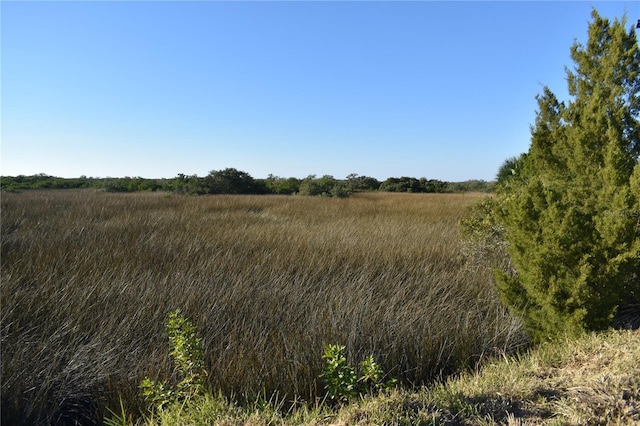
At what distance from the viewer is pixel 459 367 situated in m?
3.00

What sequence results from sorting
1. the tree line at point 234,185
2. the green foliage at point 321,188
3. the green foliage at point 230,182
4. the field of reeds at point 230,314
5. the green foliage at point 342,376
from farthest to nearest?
the green foliage at point 230,182, the tree line at point 234,185, the green foliage at point 321,188, the field of reeds at point 230,314, the green foliage at point 342,376

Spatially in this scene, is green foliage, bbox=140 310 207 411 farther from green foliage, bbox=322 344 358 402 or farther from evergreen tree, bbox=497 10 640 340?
evergreen tree, bbox=497 10 640 340

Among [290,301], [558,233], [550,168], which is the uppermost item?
[550,168]

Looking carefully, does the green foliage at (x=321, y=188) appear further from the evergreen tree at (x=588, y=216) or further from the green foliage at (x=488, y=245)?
the evergreen tree at (x=588, y=216)

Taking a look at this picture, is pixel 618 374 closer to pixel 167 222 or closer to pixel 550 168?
pixel 550 168

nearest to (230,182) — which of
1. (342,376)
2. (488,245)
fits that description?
(488,245)

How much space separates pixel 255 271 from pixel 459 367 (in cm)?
284

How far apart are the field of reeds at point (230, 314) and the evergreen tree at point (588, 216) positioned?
61 cm

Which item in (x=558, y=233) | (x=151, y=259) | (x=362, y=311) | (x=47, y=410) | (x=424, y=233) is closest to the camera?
(x=47, y=410)

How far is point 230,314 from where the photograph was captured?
3625mm

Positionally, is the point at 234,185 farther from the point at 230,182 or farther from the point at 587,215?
the point at 587,215

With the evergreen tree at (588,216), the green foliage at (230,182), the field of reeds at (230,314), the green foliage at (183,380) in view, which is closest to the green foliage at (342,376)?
the field of reeds at (230,314)

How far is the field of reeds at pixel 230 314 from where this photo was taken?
2.57 metres

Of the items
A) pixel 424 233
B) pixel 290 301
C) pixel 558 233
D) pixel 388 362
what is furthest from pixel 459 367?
pixel 424 233
